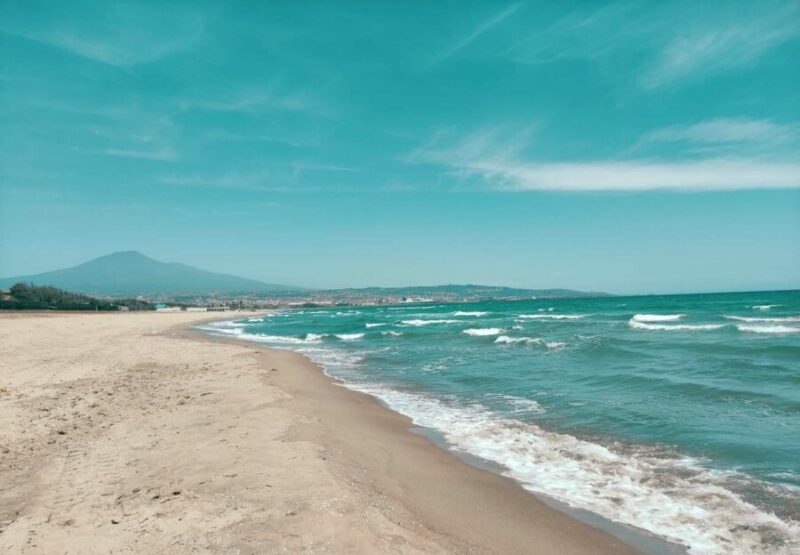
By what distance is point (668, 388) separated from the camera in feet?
38.7

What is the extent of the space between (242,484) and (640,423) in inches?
274

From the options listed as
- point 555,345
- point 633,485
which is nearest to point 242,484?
point 633,485

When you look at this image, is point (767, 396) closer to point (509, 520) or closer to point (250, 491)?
point (509, 520)

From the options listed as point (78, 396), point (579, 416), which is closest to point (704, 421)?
point (579, 416)

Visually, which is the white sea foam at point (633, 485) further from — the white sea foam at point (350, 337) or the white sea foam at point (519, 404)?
the white sea foam at point (350, 337)

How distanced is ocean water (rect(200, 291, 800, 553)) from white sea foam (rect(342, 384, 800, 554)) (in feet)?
0.06

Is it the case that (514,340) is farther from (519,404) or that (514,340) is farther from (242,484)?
(242,484)

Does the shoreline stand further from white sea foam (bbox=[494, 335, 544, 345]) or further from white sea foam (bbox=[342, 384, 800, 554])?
white sea foam (bbox=[494, 335, 544, 345])

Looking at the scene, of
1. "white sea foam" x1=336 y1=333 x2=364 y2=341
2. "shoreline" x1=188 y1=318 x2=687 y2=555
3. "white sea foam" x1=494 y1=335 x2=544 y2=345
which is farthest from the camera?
"white sea foam" x1=336 y1=333 x2=364 y2=341

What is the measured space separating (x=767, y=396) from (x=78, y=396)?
47.2ft

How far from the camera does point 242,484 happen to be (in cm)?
515

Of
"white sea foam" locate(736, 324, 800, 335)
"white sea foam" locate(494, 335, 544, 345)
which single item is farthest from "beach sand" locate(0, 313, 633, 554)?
"white sea foam" locate(736, 324, 800, 335)

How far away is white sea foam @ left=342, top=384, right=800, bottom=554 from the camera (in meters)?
4.77

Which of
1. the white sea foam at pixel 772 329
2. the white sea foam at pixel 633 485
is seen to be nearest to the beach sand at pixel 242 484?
the white sea foam at pixel 633 485
